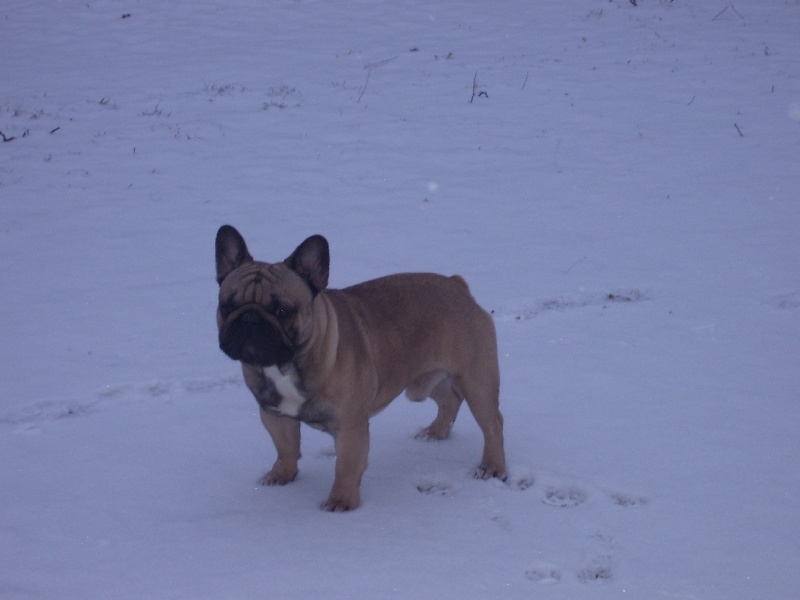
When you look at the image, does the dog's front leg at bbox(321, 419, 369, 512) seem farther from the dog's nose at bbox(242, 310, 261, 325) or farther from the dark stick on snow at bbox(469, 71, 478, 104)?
the dark stick on snow at bbox(469, 71, 478, 104)

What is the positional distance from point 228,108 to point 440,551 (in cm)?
933

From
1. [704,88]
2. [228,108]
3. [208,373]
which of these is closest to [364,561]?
[208,373]

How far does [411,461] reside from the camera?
438 cm

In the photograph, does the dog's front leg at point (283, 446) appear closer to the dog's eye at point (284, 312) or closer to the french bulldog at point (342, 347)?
the french bulldog at point (342, 347)

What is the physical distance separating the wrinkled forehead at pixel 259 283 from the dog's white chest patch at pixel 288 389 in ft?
1.03

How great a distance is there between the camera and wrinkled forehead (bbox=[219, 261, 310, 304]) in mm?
3459

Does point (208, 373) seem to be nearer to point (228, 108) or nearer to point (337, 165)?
point (337, 165)

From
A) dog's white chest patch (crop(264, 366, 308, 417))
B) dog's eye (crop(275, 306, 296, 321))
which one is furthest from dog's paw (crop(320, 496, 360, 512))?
dog's eye (crop(275, 306, 296, 321))

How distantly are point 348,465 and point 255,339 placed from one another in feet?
2.54

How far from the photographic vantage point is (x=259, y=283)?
3.49 m

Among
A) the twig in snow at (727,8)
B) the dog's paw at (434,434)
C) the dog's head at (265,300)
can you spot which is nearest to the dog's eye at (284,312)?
the dog's head at (265,300)

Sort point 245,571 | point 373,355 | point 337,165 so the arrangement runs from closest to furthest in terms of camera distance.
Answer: point 245,571, point 373,355, point 337,165

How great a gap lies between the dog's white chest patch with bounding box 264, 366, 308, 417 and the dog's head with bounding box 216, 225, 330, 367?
126 mm

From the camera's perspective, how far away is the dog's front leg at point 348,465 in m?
3.71
